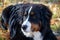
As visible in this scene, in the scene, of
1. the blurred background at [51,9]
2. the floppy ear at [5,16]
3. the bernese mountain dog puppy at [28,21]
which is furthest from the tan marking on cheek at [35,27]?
the floppy ear at [5,16]

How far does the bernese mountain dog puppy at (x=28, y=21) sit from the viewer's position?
158cm

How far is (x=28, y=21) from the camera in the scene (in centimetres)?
156

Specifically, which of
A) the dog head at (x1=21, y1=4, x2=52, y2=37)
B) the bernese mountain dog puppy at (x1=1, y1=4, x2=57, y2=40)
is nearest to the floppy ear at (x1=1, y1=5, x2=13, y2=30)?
the bernese mountain dog puppy at (x1=1, y1=4, x2=57, y2=40)

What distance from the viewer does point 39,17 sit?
5.26 feet

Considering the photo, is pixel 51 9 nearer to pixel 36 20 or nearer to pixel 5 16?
pixel 36 20

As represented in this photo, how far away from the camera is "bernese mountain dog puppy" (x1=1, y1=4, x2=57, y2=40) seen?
158 cm

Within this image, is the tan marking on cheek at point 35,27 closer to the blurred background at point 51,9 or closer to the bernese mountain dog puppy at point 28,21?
the bernese mountain dog puppy at point 28,21

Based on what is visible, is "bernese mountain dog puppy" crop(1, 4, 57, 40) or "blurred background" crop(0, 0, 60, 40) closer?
"bernese mountain dog puppy" crop(1, 4, 57, 40)

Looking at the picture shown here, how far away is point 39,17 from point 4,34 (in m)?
0.30

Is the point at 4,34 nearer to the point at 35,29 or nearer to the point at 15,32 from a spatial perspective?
the point at 15,32

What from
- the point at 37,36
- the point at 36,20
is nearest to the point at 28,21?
the point at 36,20

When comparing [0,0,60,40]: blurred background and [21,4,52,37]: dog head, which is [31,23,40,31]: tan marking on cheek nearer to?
[21,4,52,37]: dog head

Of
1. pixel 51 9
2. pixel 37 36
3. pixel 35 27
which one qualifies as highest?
pixel 51 9

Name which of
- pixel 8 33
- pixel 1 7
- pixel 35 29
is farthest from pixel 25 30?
pixel 1 7
